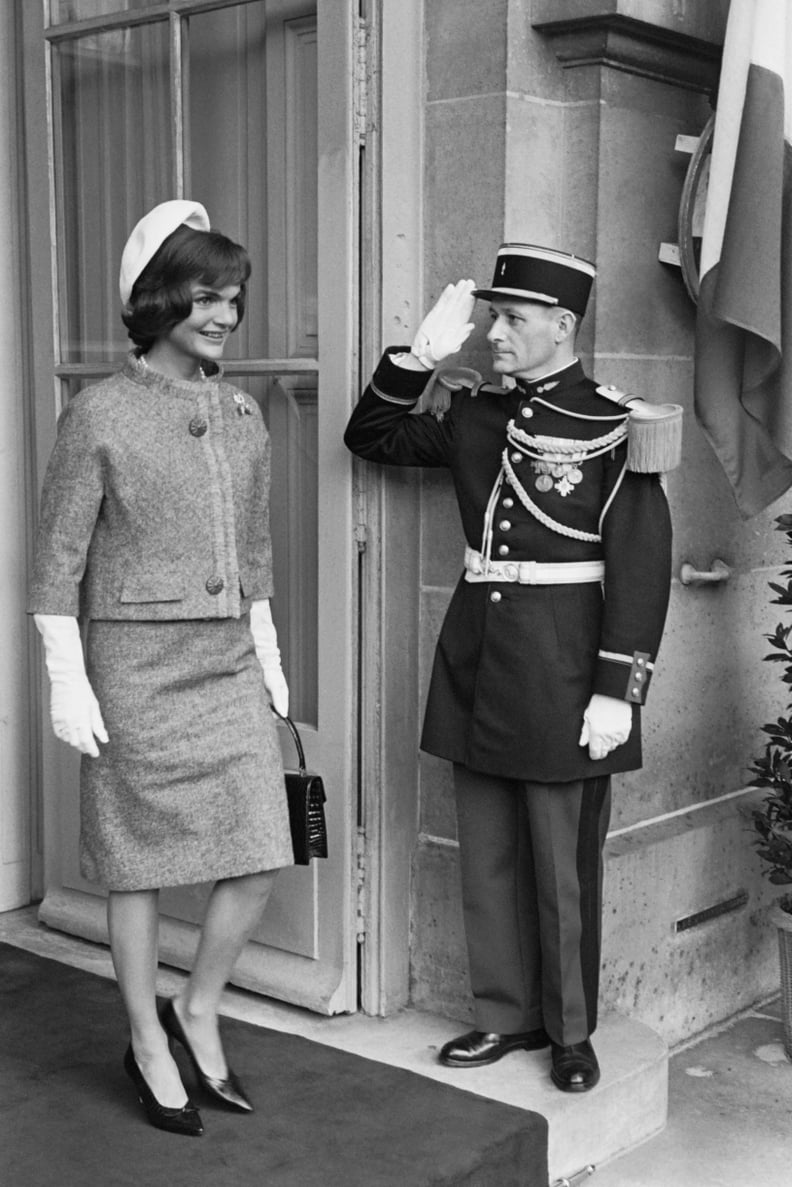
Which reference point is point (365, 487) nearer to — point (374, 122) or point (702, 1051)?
point (374, 122)

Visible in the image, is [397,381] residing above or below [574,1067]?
above

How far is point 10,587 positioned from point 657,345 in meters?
1.68

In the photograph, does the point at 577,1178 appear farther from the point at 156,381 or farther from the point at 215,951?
the point at 156,381

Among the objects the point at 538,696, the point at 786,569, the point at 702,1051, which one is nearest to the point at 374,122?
the point at 538,696

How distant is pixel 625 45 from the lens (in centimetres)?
342

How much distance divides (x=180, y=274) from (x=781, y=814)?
1.81 m

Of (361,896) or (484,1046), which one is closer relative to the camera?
(484,1046)

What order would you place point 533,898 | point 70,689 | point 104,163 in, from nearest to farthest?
point 70,689 < point 533,898 < point 104,163

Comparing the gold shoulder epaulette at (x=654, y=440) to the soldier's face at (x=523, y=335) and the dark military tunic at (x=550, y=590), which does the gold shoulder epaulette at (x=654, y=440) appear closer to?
the dark military tunic at (x=550, y=590)

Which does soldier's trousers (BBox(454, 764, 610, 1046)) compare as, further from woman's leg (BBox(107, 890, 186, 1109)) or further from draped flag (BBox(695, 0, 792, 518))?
draped flag (BBox(695, 0, 792, 518))

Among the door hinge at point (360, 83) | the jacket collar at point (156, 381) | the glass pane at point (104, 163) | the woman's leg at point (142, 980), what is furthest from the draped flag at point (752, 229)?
the woman's leg at point (142, 980)

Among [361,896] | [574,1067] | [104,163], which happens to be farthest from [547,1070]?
[104,163]

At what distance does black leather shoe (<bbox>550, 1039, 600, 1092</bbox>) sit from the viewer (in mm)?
3221

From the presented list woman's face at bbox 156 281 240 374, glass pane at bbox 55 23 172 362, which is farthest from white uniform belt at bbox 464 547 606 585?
glass pane at bbox 55 23 172 362
